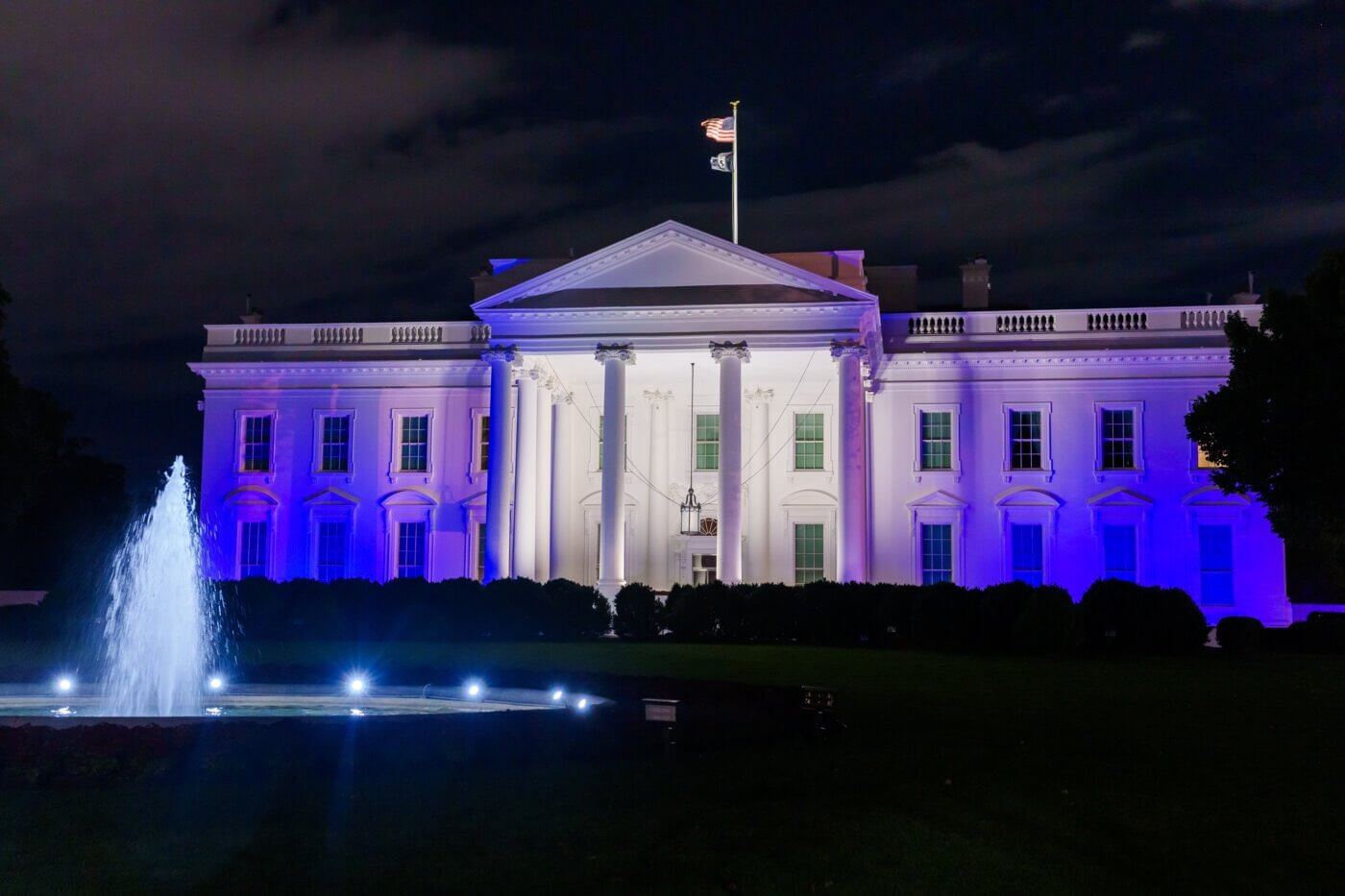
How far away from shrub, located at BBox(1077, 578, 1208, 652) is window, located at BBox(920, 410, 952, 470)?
13.0m

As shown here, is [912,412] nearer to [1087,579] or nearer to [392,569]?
[1087,579]

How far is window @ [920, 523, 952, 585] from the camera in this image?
43375 mm

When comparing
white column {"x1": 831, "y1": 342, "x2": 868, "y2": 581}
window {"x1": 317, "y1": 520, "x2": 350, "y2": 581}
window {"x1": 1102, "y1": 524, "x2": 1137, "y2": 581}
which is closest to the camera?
white column {"x1": 831, "y1": 342, "x2": 868, "y2": 581}

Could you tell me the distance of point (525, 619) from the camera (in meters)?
33.6

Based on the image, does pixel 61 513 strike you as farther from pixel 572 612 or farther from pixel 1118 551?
pixel 1118 551

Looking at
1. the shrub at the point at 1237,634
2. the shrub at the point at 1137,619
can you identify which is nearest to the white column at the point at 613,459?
the shrub at the point at 1137,619

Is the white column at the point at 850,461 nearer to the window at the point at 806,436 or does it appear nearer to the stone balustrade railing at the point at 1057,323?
the window at the point at 806,436

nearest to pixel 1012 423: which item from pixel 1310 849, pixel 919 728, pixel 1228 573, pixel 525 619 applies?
pixel 1228 573

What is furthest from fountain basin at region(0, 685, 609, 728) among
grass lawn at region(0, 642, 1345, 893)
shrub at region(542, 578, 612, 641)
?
shrub at region(542, 578, 612, 641)

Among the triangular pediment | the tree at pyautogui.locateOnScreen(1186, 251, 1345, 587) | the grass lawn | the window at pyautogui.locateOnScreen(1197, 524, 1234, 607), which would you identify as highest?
the triangular pediment

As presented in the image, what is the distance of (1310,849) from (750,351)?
91.5 ft

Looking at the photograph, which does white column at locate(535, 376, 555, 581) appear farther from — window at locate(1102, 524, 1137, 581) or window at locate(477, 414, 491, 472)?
window at locate(1102, 524, 1137, 581)

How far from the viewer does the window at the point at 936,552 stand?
4338cm

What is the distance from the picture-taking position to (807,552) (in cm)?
4319
